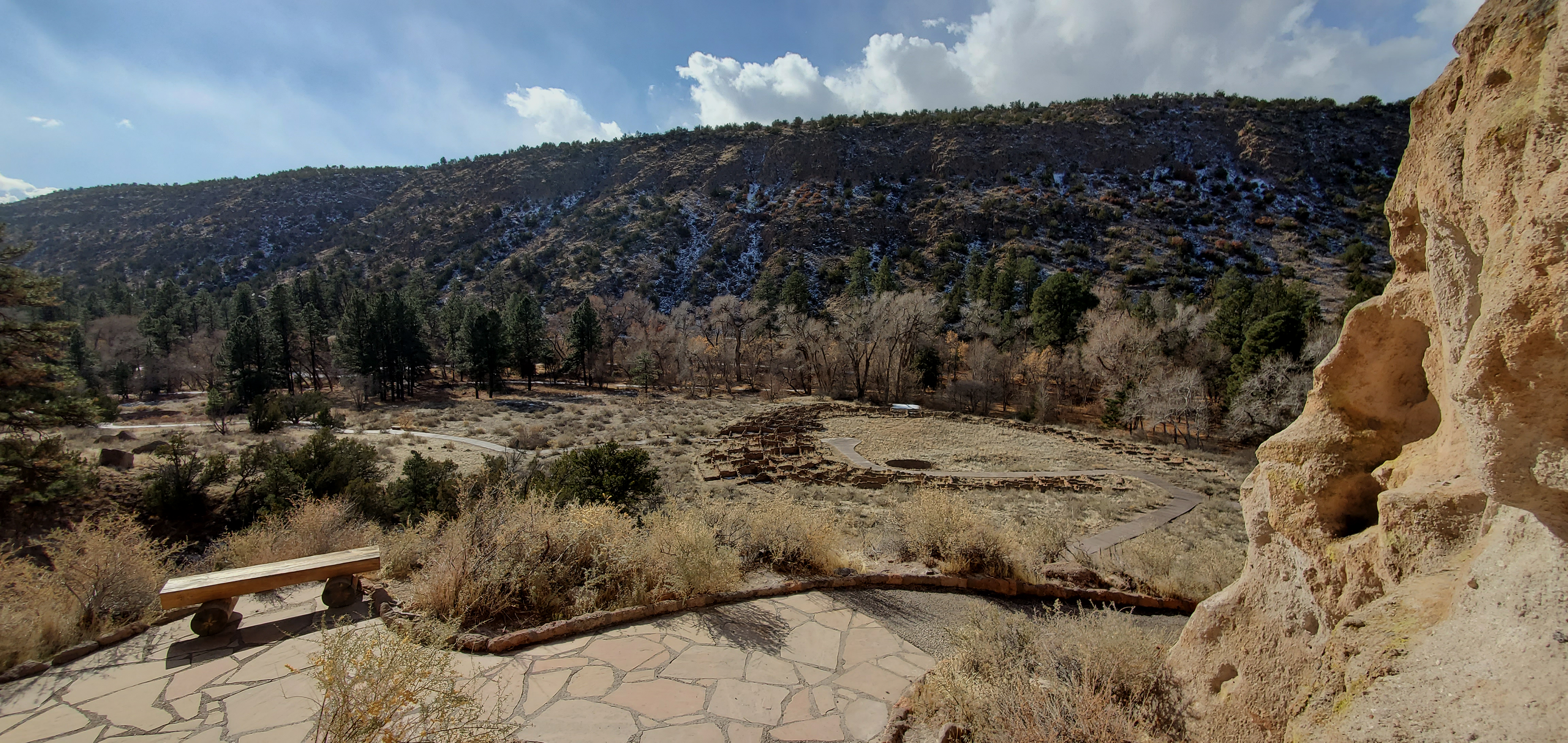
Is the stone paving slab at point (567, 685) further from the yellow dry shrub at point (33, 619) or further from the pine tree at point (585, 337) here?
the pine tree at point (585, 337)

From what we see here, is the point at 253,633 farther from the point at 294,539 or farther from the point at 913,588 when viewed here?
the point at 913,588

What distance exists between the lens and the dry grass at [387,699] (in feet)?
7.44

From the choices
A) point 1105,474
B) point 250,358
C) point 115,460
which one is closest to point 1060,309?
point 1105,474

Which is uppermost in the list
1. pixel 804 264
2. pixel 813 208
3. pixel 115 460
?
pixel 813 208

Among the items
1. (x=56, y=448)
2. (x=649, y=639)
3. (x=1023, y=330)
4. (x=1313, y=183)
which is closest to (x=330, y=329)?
(x=56, y=448)

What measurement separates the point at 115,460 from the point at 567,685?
18168mm

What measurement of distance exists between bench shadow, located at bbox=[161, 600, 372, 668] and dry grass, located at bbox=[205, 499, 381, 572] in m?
1.24

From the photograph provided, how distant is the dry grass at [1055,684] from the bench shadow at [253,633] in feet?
13.6

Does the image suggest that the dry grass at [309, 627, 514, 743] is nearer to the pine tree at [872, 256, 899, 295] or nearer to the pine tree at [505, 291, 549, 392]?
the pine tree at [872, 256, 899, 295]

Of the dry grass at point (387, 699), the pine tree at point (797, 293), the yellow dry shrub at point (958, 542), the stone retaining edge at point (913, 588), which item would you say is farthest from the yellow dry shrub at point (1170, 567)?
the pine tree at point (797, 293)

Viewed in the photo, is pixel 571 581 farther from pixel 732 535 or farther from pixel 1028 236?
pixel 1028 236

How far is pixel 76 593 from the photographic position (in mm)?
4316

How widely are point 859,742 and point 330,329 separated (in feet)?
220

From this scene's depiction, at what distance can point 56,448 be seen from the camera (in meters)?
10.9
